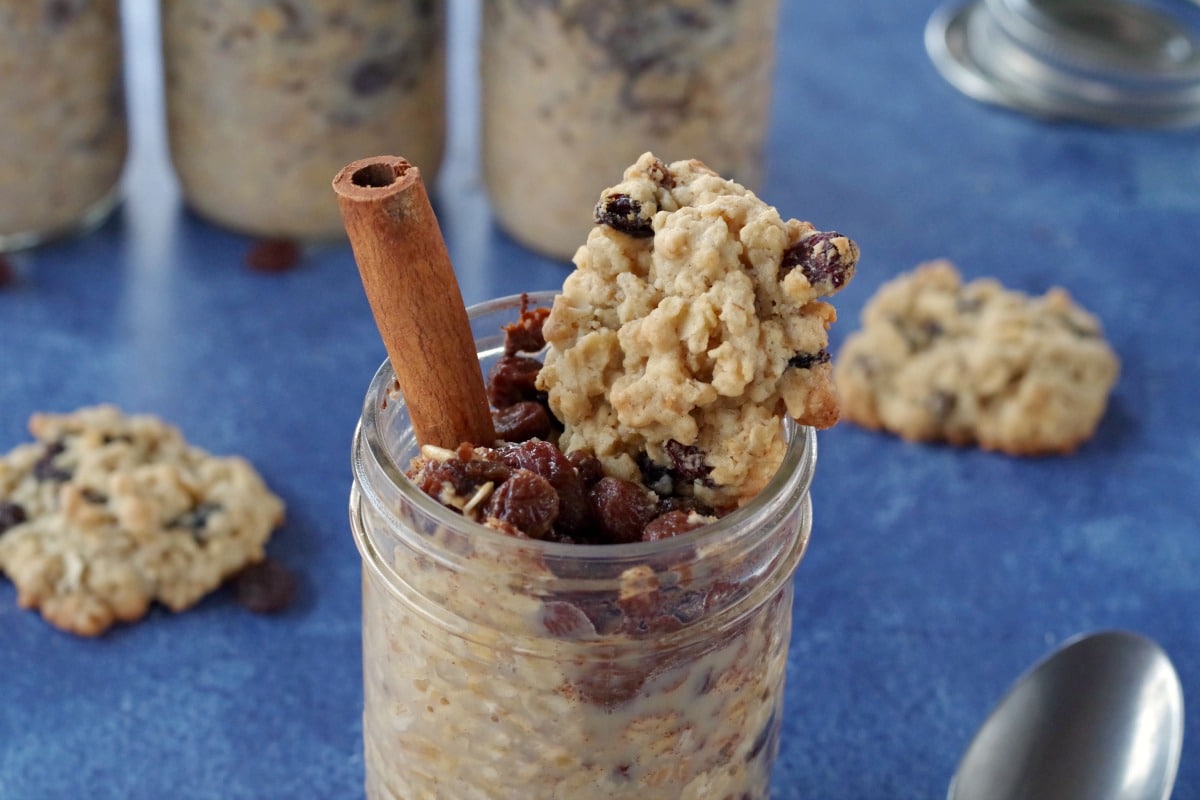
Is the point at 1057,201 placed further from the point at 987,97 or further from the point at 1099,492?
the point at 1099,492

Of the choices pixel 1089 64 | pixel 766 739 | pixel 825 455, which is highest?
pixel 766 739

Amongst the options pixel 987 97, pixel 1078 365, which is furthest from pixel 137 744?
pixel 987 97

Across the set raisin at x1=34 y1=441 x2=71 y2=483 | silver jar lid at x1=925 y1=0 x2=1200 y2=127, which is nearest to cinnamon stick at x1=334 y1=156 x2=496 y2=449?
raisin at x1=34 y1=441 x2=71 y2=483

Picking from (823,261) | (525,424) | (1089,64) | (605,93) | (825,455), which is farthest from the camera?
(1089,64)

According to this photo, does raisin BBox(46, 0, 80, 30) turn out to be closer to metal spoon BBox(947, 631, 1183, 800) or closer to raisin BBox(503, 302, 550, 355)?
raisin BBox(503, 302, 550, 355)

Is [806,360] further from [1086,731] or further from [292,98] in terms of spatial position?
[292,98]

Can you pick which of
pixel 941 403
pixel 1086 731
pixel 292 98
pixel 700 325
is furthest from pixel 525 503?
pixel 292 98

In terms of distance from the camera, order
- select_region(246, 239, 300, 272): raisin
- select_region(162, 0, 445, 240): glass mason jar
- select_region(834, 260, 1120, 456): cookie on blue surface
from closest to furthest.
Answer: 1. select_region(834, 260, 1120, 456): cookie on blue surface
2. select_region(162, 0, 445, 240): glass mason jar
3. select_region(246, 239, 300, 272): raisin
